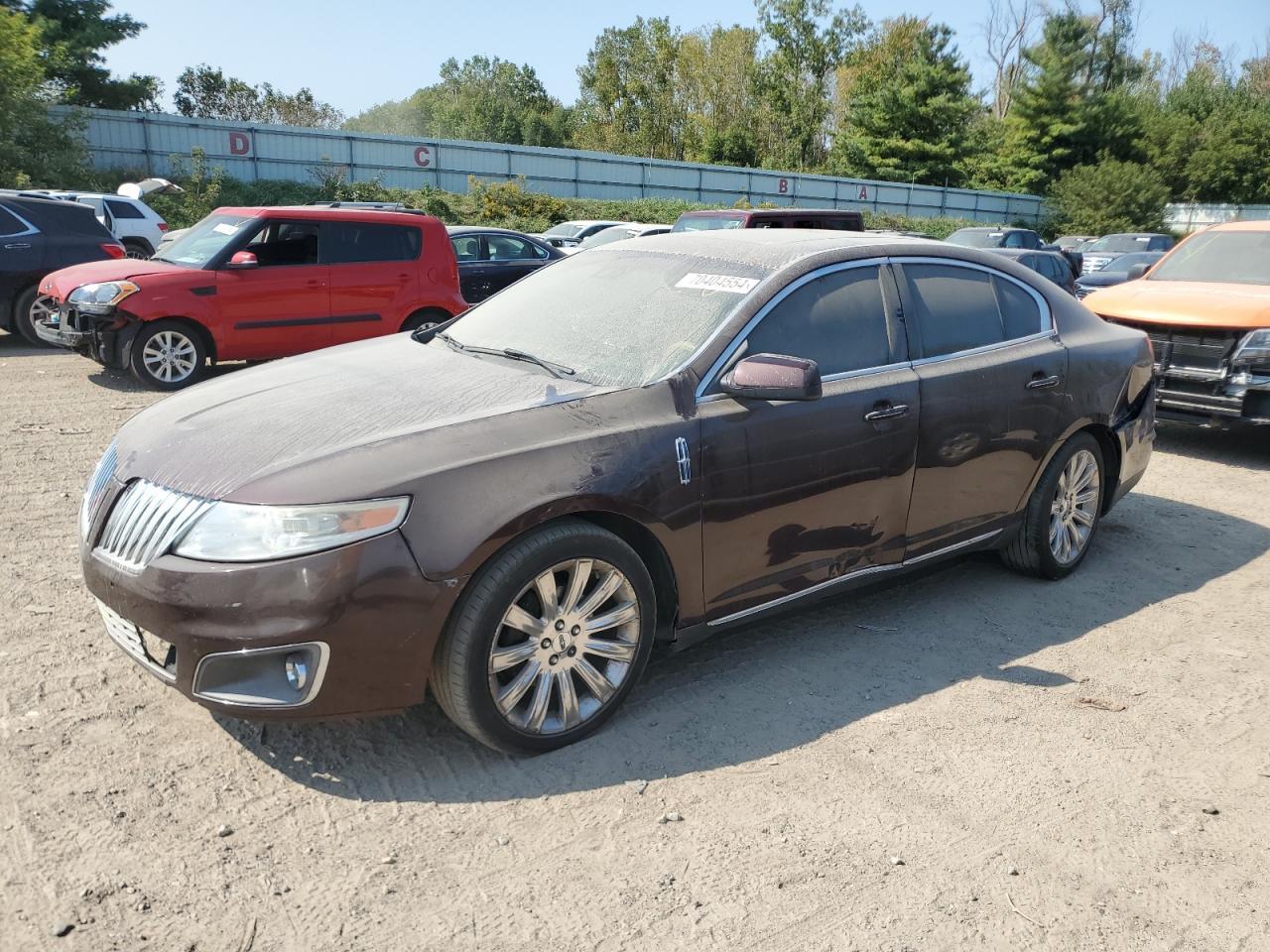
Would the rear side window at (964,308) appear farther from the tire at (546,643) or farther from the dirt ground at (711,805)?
the tire at (546,643)

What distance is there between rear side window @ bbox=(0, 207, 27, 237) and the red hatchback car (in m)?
1.43

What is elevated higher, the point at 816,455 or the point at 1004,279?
the point at 1004,279

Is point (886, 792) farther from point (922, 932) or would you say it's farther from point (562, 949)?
point (562, 949)

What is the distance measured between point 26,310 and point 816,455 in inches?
425

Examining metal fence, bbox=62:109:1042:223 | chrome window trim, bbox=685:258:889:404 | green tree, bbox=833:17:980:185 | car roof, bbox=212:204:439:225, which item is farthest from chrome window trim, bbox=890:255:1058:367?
green tree, bbox=833:17:980:185

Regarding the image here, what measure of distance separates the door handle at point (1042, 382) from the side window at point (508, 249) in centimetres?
921

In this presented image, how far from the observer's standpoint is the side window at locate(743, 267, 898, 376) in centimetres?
389

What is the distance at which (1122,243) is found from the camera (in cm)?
2698

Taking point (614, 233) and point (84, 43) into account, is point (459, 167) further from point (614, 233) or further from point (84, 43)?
point (614, 233)

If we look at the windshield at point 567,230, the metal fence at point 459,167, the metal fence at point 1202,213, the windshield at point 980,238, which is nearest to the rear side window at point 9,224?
the windshield at point 567,230

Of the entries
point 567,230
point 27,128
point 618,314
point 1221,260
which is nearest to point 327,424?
point 618,314

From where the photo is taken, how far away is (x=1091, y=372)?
5.05m

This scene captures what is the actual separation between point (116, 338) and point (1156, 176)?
5056 centimetres

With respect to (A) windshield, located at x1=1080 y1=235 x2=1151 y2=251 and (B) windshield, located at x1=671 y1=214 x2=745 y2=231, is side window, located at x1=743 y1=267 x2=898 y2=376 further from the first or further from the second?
(A) windshield, located at x1=1080 y1=235 x2=1151 y2=251
